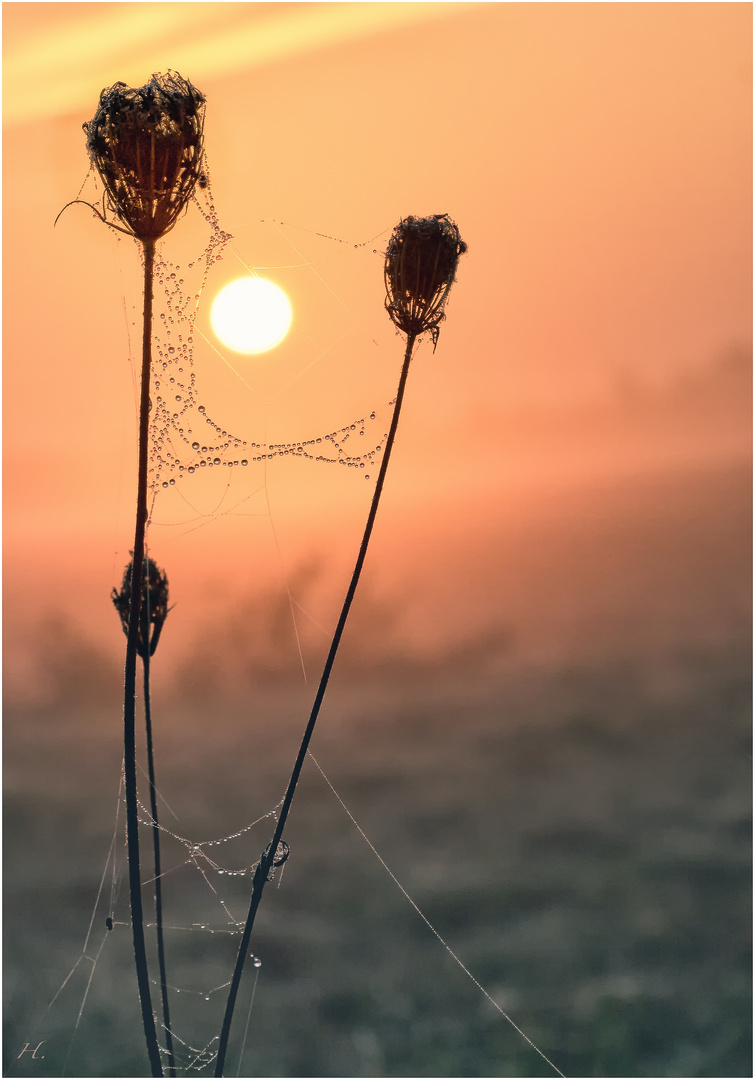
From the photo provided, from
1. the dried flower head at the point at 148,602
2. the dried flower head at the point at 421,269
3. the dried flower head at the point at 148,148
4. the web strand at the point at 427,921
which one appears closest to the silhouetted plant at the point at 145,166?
the dried flower head at the point at 148,148

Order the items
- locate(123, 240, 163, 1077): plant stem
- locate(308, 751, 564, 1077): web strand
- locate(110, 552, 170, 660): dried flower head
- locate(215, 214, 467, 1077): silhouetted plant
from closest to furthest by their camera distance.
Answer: locate(123, 240, 163, 1077): plant stem, locate(215, 214, 467, 1077): silhouetted plant, locate(110, 552, 170, 660): dried flower head, locate(308, 751, 564, 1077): web strand

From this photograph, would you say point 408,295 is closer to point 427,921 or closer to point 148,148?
point 148,148

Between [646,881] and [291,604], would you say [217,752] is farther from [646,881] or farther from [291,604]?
[646,881]

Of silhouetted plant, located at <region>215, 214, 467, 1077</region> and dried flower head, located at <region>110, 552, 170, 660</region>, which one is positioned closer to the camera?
silhouetted plant, located at <region>215, 214, 467, 1077</region>

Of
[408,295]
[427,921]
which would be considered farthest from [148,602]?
[427,921]

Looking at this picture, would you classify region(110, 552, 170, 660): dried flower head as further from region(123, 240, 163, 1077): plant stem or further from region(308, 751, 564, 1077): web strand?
region(308, 751, 564, 1077): web strand

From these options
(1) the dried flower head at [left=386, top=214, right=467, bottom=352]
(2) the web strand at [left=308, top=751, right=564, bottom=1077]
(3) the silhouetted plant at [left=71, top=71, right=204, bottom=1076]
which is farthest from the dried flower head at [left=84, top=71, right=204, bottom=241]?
(2) the web strand at [left=308, top=751, right=564, bottom=1077]

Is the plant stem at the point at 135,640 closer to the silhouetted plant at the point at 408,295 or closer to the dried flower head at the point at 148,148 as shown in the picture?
the dried flower head at the point at 148,148
